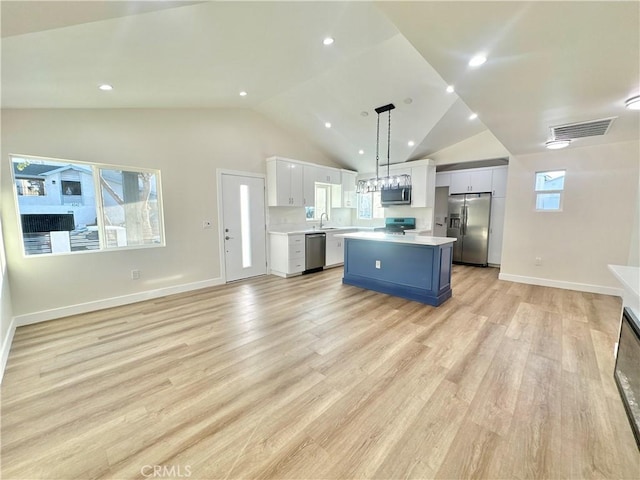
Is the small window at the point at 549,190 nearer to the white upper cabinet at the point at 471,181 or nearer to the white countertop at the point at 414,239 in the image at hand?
the white upper cabinet at the point at 471,181

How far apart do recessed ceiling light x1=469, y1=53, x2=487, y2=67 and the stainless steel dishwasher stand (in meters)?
3.92

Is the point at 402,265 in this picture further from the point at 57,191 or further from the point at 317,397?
the point at 57,191

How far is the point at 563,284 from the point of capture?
14.4ft

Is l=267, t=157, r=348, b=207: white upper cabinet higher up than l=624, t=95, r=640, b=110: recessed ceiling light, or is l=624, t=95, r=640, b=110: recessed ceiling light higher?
l=624, t=95, r=640, b=110: recessed ceiling light

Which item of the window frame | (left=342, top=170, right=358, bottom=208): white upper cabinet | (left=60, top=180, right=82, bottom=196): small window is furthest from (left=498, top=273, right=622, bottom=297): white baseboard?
(left=60, top=180, right=82, bottom=196): small window

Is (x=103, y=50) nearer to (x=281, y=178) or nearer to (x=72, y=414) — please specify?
(x=72, y=414)

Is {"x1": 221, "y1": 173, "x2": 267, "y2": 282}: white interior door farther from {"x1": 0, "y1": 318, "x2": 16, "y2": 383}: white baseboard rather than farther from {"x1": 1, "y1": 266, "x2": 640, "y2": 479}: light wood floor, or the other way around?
{"x1": 0, "y1": 318, "x2": 16, "y2": 383}: white baseboard

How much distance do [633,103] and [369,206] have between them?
4.98 metres

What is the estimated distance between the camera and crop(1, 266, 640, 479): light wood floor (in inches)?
54.7

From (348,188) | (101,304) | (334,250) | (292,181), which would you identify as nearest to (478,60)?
(292,181)

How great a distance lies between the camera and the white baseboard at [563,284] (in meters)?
4.03

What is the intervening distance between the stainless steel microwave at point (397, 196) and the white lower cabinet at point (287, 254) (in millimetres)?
2311

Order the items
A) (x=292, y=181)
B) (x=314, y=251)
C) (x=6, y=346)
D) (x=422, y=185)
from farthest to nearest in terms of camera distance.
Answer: (x=422, y=185), (x=314, y=251), (x=292, y=181), (x=6, y=346)

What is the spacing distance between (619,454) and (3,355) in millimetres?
4488
